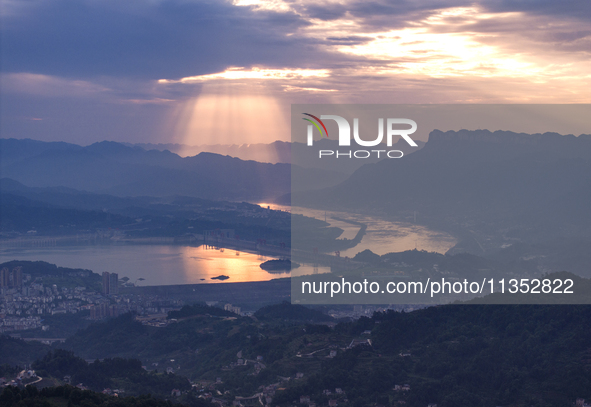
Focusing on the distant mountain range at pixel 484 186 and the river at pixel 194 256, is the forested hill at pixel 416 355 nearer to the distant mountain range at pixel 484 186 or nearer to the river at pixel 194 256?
the river at pixel 194 256

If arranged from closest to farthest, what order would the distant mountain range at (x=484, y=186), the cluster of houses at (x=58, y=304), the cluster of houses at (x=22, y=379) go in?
the cluster of houses at (x=22, y=379)
the cluster of houses at (x=58, y=304)
the distant mountain range at (x=484, y=186)

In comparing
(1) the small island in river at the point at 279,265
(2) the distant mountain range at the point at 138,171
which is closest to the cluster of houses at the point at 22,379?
(1) the small island in river at the point at 279,265

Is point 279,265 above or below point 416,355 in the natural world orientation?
below

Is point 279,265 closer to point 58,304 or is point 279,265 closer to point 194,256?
point 194,256

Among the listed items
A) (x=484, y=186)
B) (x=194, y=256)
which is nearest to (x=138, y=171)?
(x=194, y=256)

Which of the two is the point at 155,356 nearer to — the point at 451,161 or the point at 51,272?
the point at 51,272

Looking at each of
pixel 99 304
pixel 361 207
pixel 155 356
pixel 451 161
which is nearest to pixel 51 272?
pixel 99 304
